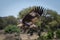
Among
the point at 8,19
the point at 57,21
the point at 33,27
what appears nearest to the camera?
the point at 33,27

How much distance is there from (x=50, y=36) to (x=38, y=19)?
7.11 meters

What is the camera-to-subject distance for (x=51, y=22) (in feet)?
160

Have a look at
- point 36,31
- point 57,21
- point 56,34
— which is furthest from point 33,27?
point 57,21

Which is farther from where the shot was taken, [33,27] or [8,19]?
[8,19]

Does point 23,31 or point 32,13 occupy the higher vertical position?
point 32,13

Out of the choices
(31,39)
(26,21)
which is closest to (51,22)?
(26,21)

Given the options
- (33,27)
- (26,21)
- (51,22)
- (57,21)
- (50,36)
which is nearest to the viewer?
(50,36)

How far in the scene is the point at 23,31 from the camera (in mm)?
A: 35219

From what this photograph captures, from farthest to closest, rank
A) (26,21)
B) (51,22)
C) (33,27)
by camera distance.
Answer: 1. (51,22)
2. (26,21)
3. (33,27)

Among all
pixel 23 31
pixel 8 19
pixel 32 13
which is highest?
pixel 32 13

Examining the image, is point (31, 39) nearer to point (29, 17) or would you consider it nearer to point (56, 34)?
point (56, 34)

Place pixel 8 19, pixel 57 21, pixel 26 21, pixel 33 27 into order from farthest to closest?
1. pixel 8 19
2. pixel 57 21
3. pixel 26 21
4. pixel 33 27

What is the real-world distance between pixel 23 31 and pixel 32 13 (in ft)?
9.93

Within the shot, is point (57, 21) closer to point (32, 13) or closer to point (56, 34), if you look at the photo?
point (32, 13)
